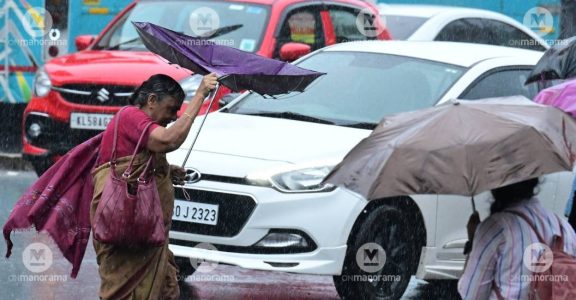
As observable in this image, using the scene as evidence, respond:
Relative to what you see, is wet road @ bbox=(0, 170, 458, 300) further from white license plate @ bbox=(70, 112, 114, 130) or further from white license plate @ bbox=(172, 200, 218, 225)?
white license plate @ bbox=(70, 112, 114, 130)

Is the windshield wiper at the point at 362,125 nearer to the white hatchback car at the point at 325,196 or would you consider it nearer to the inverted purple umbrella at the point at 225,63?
the white hatchback car at the point at 325,196

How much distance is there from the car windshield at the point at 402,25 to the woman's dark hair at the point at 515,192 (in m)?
11.1

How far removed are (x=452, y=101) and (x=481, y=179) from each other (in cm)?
43

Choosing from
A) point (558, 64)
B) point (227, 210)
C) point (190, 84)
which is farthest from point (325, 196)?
point (190, 84)

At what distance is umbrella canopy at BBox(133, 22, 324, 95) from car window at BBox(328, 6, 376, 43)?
7920 mm

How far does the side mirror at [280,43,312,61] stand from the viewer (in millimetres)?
12570

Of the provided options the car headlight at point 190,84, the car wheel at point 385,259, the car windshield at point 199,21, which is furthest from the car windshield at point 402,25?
the car wheel at point 385,259

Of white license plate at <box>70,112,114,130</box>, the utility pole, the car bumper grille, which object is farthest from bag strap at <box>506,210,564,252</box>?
the utility pole

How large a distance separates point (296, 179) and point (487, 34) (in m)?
8.61

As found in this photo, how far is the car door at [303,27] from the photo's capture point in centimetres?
1349

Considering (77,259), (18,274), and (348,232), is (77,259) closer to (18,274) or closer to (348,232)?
(348,232)

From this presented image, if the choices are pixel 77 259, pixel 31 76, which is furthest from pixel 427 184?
pixel 31 76

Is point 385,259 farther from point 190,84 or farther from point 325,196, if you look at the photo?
point 190,84

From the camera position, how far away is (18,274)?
378 inches
